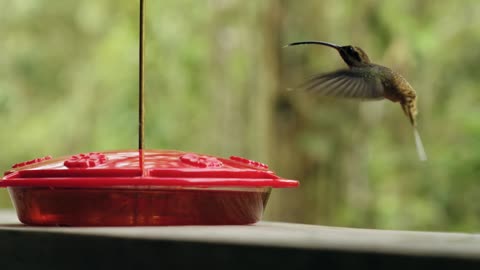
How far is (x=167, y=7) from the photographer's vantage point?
634 centimetres

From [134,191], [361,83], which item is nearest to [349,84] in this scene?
[361,83]

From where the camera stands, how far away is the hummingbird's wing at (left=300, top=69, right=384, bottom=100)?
183cm

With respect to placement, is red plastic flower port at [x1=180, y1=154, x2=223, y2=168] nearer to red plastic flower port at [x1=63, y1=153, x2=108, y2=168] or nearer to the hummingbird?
red plastic flower port at [x1=63, y1=153, x2=108, y2=168]

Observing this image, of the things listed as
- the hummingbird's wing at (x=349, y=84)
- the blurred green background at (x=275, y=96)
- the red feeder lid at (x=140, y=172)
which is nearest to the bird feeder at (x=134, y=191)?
the red feeder lid at (x=140, y=172)

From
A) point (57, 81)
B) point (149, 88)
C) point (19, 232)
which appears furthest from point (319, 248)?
point (57, 81)

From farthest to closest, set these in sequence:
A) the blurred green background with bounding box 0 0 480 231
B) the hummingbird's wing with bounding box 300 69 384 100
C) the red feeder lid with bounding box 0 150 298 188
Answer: the blurred green background with bounding box 0 0 480 231 → the hummingbird's wing with bounding box 300 69 384 100 → the red feeder lid with bounding box 0 150 298 188

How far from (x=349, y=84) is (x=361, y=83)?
0.03 m

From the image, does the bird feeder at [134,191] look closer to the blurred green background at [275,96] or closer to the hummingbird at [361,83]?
the hummingbird at [361,83]

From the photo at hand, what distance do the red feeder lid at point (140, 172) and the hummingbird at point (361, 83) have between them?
0.33 m

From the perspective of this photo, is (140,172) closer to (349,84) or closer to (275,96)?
(349,84)

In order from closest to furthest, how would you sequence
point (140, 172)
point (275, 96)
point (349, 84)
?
point (140, 172) → point (349, 84) → point (275, 96)

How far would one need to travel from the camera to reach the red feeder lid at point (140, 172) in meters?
1.42

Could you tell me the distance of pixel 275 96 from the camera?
5.16 metres

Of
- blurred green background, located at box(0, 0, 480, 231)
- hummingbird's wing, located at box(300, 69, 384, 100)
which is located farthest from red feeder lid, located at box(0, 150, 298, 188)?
blurred green background, located at box(0, 0, 480, 231)
